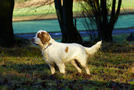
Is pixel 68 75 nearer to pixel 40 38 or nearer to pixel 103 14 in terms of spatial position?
pixel 40 38

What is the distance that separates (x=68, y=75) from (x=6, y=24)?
10.8 metres

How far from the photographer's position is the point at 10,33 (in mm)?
19516

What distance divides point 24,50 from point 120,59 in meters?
6.12

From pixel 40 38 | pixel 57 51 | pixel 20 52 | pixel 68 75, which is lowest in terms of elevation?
pixel 20 52

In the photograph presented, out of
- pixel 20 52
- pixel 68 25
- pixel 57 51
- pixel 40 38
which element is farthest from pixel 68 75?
pixel 68 25

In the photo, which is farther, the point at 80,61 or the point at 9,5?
the point at 9,5

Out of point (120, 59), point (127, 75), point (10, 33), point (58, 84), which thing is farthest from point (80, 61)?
point (10, 33)

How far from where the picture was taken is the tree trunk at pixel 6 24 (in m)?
19.3

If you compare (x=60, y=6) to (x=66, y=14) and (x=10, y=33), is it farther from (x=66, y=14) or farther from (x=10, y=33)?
(x=10, y=33)

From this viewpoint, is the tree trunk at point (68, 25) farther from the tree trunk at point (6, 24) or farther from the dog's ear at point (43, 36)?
the dog's ear at point (43, 36)

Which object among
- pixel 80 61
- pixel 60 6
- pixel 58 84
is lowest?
pixel 60 6

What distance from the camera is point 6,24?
19.4 metres

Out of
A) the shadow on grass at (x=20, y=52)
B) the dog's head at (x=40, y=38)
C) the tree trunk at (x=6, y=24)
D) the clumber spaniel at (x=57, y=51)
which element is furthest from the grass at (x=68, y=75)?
the tree trunk at (x=6, y=24)

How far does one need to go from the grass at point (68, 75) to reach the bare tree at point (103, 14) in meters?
2.78
